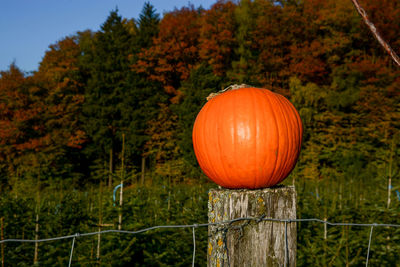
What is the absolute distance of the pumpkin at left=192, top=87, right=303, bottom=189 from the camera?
205cm

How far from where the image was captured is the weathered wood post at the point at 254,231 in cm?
158

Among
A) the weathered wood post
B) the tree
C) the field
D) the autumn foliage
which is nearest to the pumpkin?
the weathered wood post

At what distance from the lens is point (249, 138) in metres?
2.04

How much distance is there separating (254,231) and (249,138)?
656mm

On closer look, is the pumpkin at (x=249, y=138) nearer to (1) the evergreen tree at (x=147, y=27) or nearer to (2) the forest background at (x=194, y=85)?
(2) the forest background at (x=194, y=85)

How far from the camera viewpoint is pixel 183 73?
21391mm

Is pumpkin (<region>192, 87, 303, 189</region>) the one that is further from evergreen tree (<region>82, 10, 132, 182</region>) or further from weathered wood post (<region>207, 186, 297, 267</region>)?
evergreen tree (<region>82, 10, 132, 182</region>)

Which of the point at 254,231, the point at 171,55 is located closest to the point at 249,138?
the point at 254,231

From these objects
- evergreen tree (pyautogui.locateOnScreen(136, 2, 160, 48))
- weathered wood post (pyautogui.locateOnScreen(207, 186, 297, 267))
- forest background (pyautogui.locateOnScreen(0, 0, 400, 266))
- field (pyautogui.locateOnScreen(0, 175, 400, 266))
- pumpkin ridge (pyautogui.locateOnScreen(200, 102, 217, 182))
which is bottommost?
field (pyautogui.locateOnScreen(0, 175, 400, 266))

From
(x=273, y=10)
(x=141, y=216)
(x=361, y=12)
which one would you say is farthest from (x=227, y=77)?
(x=361, y=12)

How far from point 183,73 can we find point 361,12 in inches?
820

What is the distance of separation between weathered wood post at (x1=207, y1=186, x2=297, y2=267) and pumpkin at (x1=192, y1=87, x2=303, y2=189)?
393 mm

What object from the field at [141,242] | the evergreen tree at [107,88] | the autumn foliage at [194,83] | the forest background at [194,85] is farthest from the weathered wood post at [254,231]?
the evergreen tree at [107,88]

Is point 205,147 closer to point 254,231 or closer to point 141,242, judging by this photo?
point 254,231
